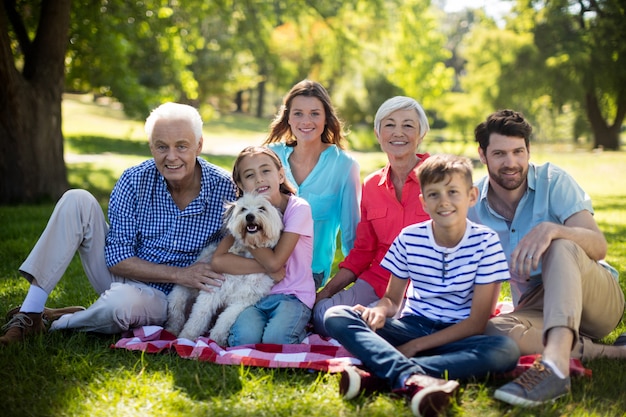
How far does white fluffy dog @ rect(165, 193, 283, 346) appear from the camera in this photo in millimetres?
3734

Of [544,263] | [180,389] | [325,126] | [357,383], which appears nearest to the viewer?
[357,383]

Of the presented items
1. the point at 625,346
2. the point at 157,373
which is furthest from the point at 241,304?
the point at 625,346

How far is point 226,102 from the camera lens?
3167 centimetres

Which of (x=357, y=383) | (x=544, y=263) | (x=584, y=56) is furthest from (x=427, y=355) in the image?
(x=584, y=56)

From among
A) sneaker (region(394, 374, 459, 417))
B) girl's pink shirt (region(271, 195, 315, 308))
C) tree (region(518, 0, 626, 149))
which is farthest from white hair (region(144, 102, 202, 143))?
tree (region(518, 0, 626, 149))

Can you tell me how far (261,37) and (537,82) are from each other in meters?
14.0

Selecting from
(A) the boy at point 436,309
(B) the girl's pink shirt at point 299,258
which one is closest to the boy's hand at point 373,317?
(A) the boy at point 436,309

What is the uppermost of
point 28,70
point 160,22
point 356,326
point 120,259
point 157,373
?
point 160,22

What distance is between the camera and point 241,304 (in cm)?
390

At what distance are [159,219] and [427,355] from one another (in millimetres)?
1848

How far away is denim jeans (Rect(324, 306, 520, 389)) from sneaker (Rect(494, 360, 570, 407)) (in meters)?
0.20

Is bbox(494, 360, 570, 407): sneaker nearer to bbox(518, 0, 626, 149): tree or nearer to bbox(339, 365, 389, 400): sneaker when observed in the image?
bbox(339, 365, 389, 400): sneaker

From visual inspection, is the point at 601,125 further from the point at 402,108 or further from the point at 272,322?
the point at 272,322

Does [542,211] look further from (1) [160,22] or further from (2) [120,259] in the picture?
(1) [160,22]
